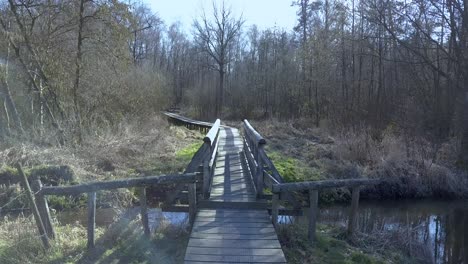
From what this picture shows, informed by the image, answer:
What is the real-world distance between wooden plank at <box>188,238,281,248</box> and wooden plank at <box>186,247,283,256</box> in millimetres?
106

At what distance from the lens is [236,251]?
563cm

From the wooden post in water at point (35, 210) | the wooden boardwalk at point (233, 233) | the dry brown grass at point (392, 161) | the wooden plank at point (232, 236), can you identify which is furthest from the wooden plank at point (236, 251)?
the dry brown grass at point (392, 161)

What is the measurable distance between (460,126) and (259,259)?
13.7 m

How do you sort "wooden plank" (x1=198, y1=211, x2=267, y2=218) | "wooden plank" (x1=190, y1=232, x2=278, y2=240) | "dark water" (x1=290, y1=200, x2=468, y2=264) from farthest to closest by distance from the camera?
"dark water" (x1=290, y1=200, x2=468, y2=264), "wooden plank" (x1=198, y1=211, x2=267, y2=218), "wooden plank" (x1=190, y1=232, x2=278, y2=240)

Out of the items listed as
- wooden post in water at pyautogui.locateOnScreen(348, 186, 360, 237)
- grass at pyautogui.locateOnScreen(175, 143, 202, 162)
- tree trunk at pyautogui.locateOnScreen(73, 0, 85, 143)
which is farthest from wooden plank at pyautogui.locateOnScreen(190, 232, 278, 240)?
tree trunk at pyautogui.locateOnScreen(73, 0, 85, 143)

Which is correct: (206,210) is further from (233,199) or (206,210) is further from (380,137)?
(380,137)

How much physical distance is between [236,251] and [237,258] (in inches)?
8.8

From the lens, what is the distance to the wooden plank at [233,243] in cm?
580

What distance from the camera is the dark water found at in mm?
8664

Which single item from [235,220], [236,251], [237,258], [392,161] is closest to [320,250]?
[235,220]

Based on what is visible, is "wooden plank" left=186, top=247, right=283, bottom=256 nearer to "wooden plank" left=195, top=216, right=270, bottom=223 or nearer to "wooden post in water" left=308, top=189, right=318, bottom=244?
"wooden plank" left=195, top=216, right=270, bottom=223

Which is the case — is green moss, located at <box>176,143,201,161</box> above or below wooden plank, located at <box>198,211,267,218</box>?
above

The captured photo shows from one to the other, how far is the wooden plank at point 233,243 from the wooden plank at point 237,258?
336mm

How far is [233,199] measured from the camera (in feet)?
26.1
